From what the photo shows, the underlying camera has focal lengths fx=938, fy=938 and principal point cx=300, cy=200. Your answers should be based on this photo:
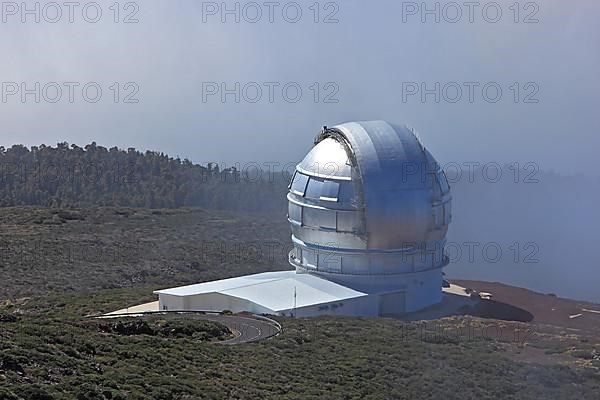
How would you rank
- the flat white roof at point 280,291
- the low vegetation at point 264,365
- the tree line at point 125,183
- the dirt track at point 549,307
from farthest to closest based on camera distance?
the tree line at point 125,183
the dirt track at point 549,307
the flat white roof at point 280,291
the low vegetation at point 264,365

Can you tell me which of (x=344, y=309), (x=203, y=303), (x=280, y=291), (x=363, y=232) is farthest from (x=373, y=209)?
(x=203, y=303)

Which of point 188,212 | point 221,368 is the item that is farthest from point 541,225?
point 221,368

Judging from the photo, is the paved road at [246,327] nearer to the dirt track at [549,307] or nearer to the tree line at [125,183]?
the dirt track at [549,307]

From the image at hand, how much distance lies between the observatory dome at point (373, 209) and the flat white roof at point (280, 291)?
3.19 feet

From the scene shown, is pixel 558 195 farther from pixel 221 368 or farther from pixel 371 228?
pixel 221 368

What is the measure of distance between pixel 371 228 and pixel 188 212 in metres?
36.0

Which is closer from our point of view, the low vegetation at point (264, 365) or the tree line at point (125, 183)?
the low vegetation at point (264, 365)

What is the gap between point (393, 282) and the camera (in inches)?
1524

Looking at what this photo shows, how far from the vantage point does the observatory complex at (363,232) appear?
123 ft

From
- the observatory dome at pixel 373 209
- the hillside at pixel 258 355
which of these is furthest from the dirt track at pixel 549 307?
the observatory dome at pixel 373 209

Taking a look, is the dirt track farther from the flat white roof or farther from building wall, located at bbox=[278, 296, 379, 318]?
the flat white roof

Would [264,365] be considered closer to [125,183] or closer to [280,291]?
→ [280,291]

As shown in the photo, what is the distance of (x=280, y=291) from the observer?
122 ft

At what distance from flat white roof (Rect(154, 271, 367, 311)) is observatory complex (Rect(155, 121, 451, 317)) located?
40mm
